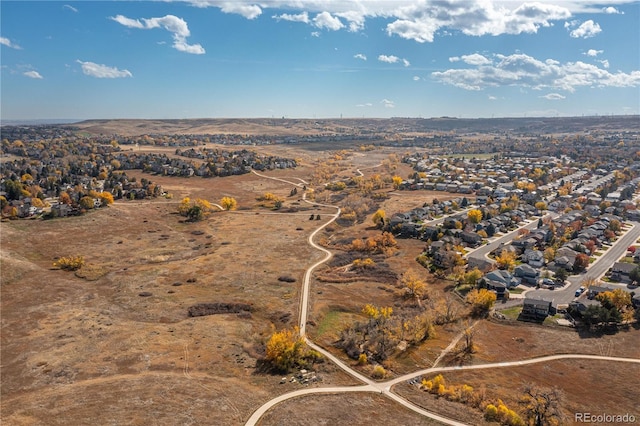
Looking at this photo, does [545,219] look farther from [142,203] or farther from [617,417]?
[142,203]

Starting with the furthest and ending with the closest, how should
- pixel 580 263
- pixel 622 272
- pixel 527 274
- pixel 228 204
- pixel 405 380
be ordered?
1. pixel 228 204
2. pixel 580 263
3. pixel 527 274
4. pixel 622 272
5. pixel 405 380

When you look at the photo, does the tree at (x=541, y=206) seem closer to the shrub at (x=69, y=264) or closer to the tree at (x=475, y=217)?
the tree at (x=475, y=217)

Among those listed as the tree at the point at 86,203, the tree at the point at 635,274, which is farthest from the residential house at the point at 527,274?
the tree at the point at 86,203

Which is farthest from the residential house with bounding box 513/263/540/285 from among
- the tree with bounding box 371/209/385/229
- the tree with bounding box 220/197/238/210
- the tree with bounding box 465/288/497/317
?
the tree with bounding box 220/197/238/210

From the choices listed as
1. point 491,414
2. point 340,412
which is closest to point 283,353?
point 340,412

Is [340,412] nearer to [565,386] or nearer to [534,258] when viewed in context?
[565,386]

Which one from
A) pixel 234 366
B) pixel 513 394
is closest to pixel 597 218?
pixel 513 394

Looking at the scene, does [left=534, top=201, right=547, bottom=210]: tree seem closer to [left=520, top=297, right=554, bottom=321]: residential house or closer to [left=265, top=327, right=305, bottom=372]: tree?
[left=520, top=297, right=554, bottom=321]: residential house
